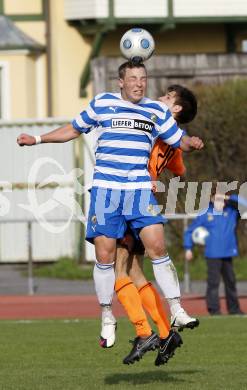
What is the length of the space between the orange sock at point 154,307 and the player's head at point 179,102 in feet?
4.43

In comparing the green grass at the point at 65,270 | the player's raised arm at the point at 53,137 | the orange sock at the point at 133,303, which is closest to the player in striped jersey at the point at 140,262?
the orange sock at the point at 133,303

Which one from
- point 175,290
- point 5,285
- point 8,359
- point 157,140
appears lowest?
point 5,285

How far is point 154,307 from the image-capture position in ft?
36.4

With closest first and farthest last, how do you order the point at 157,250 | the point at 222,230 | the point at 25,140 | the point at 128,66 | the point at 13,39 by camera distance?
the point at 25,140 < the point at 128,66 < the point at 157,250 < the point at 222,230 < the point at 13,39

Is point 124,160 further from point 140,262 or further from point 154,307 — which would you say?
point 154,307

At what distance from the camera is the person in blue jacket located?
1858 centimetres

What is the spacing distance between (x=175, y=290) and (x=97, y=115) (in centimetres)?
145

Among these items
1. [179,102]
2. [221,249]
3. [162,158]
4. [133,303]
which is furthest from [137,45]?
[221,249]

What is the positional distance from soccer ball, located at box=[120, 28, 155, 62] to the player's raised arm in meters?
0.71

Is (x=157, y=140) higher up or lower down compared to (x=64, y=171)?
higher up

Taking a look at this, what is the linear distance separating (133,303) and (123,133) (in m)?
1.35

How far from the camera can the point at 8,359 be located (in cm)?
1339

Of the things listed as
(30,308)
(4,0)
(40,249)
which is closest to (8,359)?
(30,308)

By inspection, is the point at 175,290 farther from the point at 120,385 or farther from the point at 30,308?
the point at 30,308
